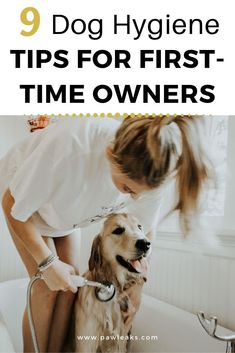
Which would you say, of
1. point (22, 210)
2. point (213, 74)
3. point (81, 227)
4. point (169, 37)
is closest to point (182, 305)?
point (81, 227)

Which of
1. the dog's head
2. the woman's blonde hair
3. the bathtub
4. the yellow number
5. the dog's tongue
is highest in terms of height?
the yellow number

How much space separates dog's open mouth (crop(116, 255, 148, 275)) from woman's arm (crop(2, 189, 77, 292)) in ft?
0.57

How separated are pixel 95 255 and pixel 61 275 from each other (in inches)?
5.2

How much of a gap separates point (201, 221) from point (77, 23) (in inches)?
30.7

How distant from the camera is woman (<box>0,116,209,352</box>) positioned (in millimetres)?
1363

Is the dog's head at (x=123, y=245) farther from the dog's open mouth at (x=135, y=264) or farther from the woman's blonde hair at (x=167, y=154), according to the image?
the woman's blonde hair at (x=167, y=154)

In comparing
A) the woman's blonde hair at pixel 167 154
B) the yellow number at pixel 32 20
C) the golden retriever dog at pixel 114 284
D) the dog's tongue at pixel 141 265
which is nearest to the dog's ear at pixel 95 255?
the golden retriever dog at pixel 114 284

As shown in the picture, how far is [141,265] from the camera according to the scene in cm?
142

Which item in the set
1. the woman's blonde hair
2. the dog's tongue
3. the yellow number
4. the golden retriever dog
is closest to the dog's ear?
the golden retriever dog

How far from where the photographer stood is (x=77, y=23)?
1484mm

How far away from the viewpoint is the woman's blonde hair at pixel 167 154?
135 cm

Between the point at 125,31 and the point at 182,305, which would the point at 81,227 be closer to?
the point at 182,305

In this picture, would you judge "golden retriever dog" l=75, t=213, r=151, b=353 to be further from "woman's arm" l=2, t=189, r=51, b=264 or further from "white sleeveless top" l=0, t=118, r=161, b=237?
"woman's arm" l=2, t=189, r=51, b=264

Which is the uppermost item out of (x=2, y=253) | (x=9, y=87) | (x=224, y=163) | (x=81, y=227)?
(x=9, y=87)
